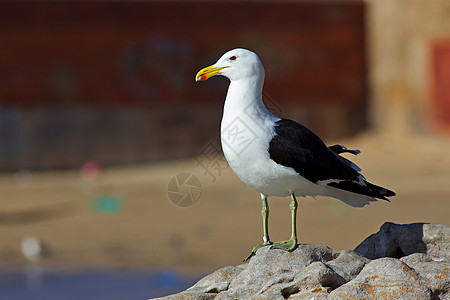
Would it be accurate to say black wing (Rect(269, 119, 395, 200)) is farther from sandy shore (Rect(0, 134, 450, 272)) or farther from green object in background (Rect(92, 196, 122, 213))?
green object in background (Rect(92, 196, 122, 213))

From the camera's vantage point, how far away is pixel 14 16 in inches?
772

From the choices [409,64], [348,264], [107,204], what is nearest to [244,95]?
[348,264]

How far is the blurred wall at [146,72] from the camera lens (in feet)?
64.6

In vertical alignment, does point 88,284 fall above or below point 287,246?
below

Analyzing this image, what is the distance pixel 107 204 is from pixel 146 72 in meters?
5.06

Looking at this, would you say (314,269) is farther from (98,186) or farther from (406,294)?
(98,186)

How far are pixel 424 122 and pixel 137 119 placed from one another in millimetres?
7461

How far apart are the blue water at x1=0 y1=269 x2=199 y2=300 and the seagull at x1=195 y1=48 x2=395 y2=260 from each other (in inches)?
210

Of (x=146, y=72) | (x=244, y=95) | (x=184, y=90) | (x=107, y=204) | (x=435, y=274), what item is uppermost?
(x=146, y=72)

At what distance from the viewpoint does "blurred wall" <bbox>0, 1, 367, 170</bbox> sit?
19.7 metres

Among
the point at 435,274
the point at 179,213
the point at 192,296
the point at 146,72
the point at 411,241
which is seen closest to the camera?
the point at 435,274

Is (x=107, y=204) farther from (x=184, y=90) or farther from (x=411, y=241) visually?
(x=411, y=241)

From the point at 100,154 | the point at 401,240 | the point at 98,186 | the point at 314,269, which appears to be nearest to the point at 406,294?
the point at 314,269

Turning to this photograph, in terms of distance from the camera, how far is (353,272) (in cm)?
489
